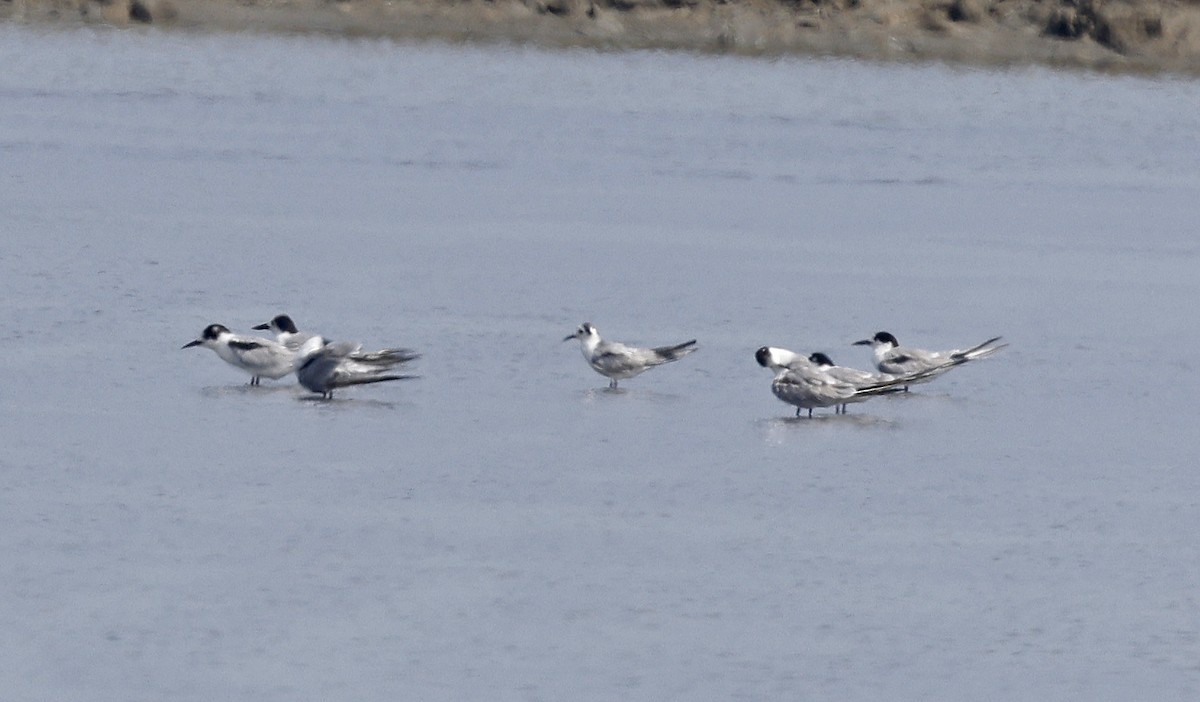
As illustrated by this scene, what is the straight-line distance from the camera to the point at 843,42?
45.9 metres

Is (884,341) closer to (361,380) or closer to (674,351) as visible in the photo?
(674,351)

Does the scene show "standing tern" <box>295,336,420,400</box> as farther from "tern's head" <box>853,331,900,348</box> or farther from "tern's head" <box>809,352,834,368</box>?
"tern's head" <box>853,331,900,348</box>

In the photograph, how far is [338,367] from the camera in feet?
47.6

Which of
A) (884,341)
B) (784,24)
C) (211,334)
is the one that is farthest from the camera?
(784,24)

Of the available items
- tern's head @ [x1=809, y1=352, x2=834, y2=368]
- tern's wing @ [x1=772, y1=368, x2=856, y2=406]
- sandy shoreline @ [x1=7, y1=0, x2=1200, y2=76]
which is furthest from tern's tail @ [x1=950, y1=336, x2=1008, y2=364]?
sandy shoreline @ [x1=7, y1=0, x2=1200, y2=76]

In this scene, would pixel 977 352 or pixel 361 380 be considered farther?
pixel 977 352

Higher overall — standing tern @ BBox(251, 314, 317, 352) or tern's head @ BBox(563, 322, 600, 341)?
tern's head @ BBox(563, 322, 600, 341)

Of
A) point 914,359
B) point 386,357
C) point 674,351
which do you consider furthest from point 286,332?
point 914,359

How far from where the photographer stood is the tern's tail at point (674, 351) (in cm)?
1541

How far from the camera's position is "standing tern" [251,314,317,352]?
1522 centimetres

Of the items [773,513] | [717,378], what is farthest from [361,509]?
[717,378]

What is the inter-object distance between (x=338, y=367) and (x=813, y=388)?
288cm

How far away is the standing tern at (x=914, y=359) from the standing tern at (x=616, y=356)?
4.18 feet

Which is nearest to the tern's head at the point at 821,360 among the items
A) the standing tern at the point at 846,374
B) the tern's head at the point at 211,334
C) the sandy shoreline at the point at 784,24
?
the standing tern at the point at 846,374
